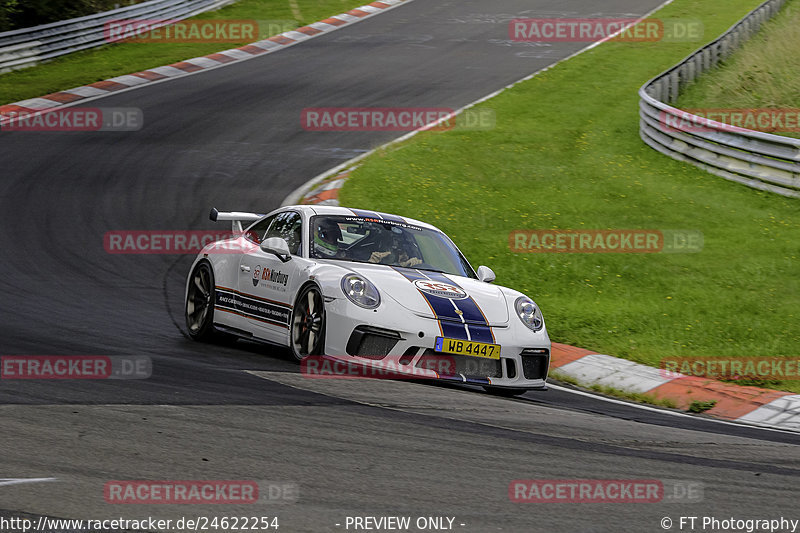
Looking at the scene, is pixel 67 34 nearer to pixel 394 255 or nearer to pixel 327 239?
pixel 327 239

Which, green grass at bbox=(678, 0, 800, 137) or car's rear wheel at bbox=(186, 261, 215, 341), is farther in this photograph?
green grass at bbox=(678, 0, 800, 137)

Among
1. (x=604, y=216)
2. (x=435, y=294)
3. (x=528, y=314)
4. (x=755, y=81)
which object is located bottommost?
(x=604, y=216)

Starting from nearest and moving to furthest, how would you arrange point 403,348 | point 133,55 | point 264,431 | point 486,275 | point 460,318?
point 264,431 < point 403,348 < point 460,318 < point 486,275 < point 133,55

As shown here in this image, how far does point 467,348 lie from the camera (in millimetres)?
7457

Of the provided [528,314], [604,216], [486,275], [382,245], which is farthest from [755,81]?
[528,314]

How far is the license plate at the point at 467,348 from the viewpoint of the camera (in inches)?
290

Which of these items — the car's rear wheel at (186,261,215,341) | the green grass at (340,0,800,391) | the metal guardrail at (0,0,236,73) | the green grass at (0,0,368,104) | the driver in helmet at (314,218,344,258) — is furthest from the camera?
the metal guardrail at (0,0,236,73)

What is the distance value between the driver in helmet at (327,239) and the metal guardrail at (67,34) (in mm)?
18041

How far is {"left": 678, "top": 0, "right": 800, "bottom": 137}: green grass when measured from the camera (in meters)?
20.5

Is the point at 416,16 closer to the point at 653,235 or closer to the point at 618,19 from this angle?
the point at 618,19

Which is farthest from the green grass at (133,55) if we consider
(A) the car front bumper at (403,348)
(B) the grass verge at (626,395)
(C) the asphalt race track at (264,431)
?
(B) the grass verge at (626,395)

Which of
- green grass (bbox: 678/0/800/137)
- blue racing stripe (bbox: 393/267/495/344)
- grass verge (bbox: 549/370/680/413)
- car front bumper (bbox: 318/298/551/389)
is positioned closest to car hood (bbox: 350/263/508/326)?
blue racing stripe (bbox: 393/267/495/344)

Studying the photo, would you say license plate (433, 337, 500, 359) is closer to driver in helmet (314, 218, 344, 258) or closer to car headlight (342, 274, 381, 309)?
car headlight (342, 274, 381, 309)

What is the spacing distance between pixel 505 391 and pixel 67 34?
21563mm
